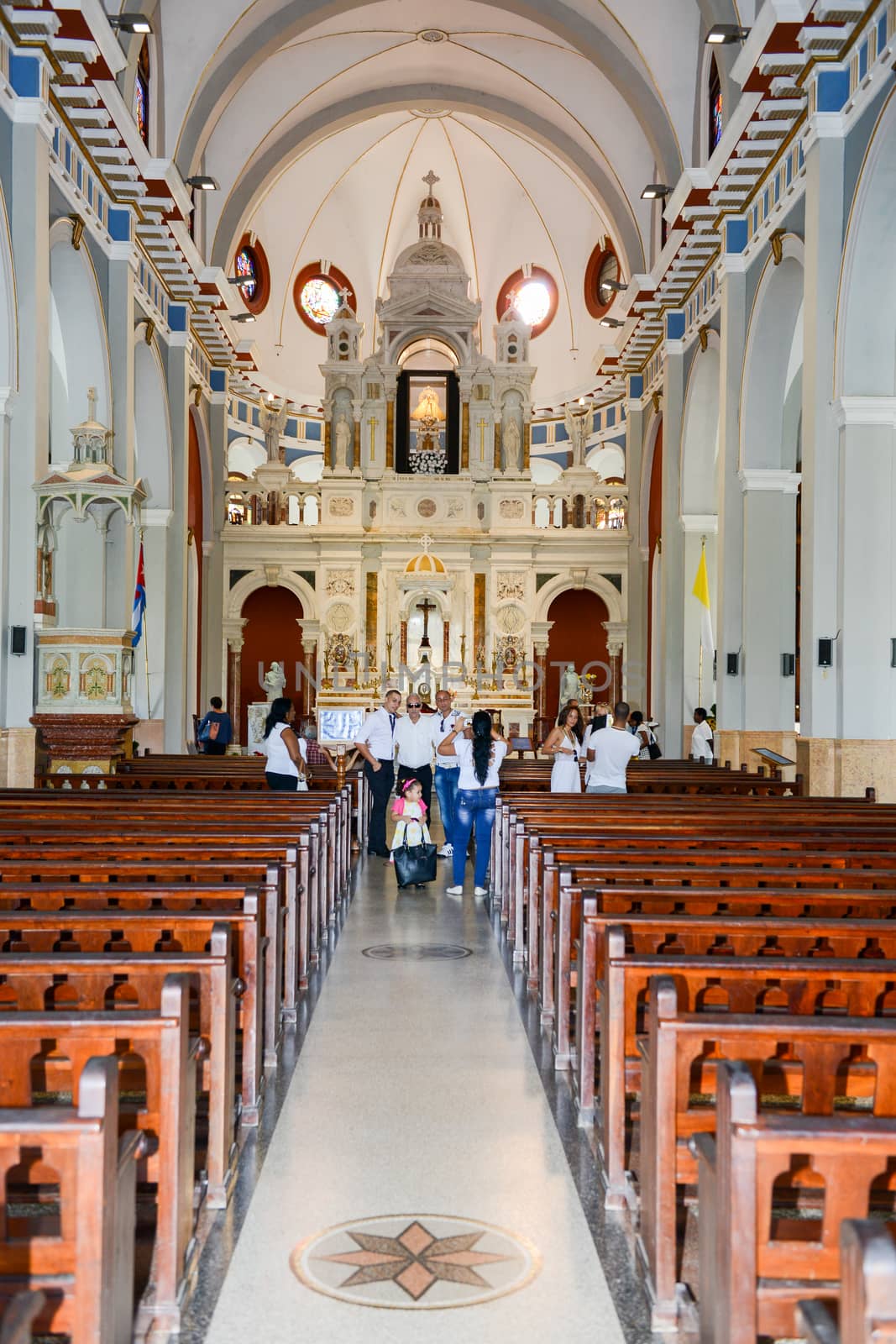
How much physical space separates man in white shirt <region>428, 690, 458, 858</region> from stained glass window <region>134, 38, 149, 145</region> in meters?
10.3

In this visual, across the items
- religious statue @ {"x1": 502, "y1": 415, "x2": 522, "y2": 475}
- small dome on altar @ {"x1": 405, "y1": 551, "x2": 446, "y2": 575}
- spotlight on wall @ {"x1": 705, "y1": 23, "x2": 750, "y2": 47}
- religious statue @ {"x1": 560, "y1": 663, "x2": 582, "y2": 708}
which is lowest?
religious statue @ {"x1": 560, "y1": 663, "x2": 582, "y2": 708}

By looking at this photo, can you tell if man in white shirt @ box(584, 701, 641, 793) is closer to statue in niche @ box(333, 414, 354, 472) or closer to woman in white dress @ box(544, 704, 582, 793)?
woman in white dress @ box(544, 704, 582, 793)

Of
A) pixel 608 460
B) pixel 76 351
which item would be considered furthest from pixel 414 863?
pixel 608 460

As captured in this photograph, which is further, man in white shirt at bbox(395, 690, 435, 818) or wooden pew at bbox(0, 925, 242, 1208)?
man in white shirt at bbox(395, 690, 435, 818)

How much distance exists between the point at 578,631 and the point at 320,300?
1092 cm

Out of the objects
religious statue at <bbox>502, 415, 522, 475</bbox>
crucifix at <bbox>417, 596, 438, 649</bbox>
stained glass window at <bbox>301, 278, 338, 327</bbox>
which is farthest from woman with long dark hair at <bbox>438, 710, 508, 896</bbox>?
stained glass window at <bbox>301, 278, 338, 327</bbox>

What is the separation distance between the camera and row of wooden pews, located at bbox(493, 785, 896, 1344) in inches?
98.0

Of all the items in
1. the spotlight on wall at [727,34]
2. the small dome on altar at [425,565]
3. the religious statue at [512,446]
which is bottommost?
the small dome on altar at [425,565]

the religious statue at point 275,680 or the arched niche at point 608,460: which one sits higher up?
the arched niche at point 608,460

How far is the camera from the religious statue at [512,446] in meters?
27.8

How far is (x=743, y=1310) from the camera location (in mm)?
2531

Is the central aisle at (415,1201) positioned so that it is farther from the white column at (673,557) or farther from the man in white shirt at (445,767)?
the white column at (673,557)

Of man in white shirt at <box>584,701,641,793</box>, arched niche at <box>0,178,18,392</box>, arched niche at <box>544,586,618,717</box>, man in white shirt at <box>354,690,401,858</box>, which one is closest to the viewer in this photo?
man in white shirt at <box>584,701,641,793</box>

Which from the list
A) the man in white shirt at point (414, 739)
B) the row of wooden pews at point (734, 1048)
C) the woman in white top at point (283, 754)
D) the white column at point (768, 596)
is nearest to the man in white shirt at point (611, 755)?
the man in white shirt at point (414, 739)
